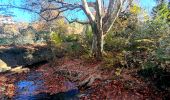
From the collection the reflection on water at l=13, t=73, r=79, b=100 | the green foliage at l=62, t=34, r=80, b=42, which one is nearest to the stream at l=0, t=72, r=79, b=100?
the reflection on water at l=13, t=73, r=79, b=100

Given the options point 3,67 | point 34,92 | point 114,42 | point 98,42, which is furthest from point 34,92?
point 3,67

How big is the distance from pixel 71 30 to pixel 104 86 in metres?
16.4

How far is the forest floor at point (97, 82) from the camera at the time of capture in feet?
32.0

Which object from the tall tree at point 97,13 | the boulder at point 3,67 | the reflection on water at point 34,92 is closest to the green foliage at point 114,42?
the tall tree at point 97,13

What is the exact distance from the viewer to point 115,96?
32.1 ft

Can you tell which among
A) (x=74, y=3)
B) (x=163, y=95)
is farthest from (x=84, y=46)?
(x=163, y=95)

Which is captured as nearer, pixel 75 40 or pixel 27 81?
pixel 27 81

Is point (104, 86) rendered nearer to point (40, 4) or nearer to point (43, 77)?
point (43, 77)

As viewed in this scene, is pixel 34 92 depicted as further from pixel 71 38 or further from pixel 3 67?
pixel 71 38

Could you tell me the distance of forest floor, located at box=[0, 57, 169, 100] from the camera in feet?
32.0

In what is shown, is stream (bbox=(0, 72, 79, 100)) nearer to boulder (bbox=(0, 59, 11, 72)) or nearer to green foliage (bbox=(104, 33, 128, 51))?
boulder (bbox=(0, 59, 11, 72))

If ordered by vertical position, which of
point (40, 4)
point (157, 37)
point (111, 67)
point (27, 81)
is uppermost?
point (40, 4)

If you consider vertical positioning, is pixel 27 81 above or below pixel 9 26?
below

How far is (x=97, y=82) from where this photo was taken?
11344mm
